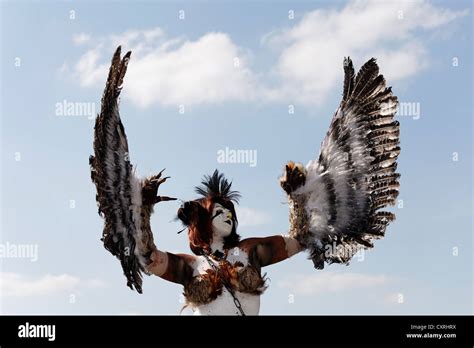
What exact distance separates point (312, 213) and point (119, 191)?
210 centimetres

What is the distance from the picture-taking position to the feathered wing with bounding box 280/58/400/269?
7.60 m

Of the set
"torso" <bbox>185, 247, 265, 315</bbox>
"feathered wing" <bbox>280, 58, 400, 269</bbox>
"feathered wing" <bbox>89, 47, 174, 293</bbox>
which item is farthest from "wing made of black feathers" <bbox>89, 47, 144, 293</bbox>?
"feathered wing" <bbox>280, 58, 400, 269</bbox>

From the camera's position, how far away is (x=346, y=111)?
25.1 feet

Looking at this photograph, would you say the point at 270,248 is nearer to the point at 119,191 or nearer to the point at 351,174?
the point at 351,174

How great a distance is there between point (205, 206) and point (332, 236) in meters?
1.41

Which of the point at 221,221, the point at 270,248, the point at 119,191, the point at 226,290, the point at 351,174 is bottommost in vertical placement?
the point at 226,290

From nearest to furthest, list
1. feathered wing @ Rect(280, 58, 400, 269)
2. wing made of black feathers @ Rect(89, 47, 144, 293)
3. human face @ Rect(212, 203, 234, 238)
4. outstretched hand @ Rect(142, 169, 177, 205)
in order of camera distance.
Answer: wing made of black feathers @ Rect(89, 47, 144, 293) → outstretched hand @ Rect(142, 169, 177, 205) → human face @ Rect(212, 203, 234, 238) → feathered wing @ Rect(280, 58, 400, 269)

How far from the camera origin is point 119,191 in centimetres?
682

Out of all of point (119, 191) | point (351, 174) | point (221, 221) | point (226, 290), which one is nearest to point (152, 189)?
point (119, 191)

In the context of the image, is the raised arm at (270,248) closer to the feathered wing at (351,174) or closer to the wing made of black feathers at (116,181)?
the feathered wing at (351,174)

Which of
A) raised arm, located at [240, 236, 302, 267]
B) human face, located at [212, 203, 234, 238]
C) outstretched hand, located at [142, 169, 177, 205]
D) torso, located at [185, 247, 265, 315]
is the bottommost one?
torso, located at [185, 247, 265, 315]

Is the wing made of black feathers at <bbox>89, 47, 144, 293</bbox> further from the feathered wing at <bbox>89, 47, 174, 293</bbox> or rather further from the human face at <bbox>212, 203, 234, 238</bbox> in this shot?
the human face at <bbox>212, 203, 234, 238</bbox>

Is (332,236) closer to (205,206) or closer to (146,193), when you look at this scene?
(205,206)
